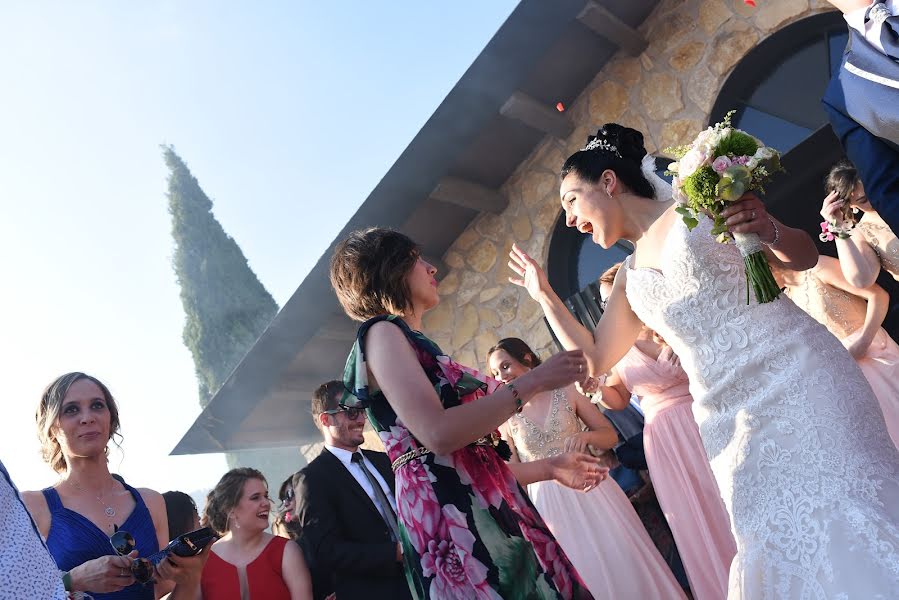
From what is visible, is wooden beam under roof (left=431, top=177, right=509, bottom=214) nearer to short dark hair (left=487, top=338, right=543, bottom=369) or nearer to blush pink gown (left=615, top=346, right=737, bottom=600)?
short dark hair (left=487, top=338, right=543, bottom=369)

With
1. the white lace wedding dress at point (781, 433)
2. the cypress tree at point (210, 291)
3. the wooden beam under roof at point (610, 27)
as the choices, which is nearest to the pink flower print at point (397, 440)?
the white lace wedding dress at point (781, 433)

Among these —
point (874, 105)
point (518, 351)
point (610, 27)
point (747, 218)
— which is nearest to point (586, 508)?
point (518, 351)

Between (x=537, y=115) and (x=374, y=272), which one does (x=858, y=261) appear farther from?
(x=374, y=272)

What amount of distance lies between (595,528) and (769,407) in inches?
87.1

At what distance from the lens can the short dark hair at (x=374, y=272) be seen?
280 centimetres

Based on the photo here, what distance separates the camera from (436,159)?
7020 millimetres

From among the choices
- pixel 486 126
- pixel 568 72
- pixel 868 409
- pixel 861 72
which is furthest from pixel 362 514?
pixel 568 72

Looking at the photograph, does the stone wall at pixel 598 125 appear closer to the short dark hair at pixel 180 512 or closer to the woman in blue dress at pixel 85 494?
the short dark hair at pixel 180 512

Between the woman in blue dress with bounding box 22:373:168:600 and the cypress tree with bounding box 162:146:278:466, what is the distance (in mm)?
19388

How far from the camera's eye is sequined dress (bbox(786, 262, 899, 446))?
186 inches

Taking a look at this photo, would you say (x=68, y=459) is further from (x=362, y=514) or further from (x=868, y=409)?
(x=868, y=409)

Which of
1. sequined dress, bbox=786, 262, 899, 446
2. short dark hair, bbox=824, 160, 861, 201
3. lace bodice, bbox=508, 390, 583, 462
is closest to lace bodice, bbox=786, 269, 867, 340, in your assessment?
sequined dress, bbox=786, 262, 899, 446

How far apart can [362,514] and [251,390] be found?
4851 millimetres

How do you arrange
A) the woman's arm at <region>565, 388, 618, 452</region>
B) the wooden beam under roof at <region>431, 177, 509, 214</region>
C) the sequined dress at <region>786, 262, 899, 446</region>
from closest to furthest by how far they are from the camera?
the sequined dress at <region>786, 262, 899, 446</region>
the woman's arm at <region>565, 388, 618, 452</region>
the wooden beam under roof at <region>431, 177, 509, 214</region>
